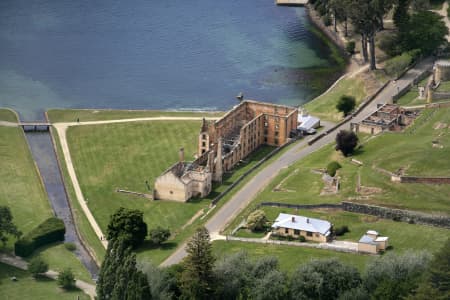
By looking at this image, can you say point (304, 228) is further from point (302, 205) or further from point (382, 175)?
point (382, 175)

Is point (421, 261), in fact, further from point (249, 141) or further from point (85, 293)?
point (249, 141)

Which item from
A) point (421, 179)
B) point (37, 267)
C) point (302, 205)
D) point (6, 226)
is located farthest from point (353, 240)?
point (6, 226)

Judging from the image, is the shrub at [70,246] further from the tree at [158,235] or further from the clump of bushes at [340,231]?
the clump of bushes at [340,231]

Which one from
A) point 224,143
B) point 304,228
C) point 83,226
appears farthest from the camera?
point 224,143

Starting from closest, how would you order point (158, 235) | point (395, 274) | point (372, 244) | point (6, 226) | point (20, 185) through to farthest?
1. point (395, 274)
2. point (372, 244)
3. point (158, 235)
4. point (6, 226)
5. point (20, 185)

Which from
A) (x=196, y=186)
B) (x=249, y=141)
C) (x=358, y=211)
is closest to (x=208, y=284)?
(x=358, y=211)

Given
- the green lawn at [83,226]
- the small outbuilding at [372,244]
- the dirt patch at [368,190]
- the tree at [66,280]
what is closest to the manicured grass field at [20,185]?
the green lawn at [83,226]
